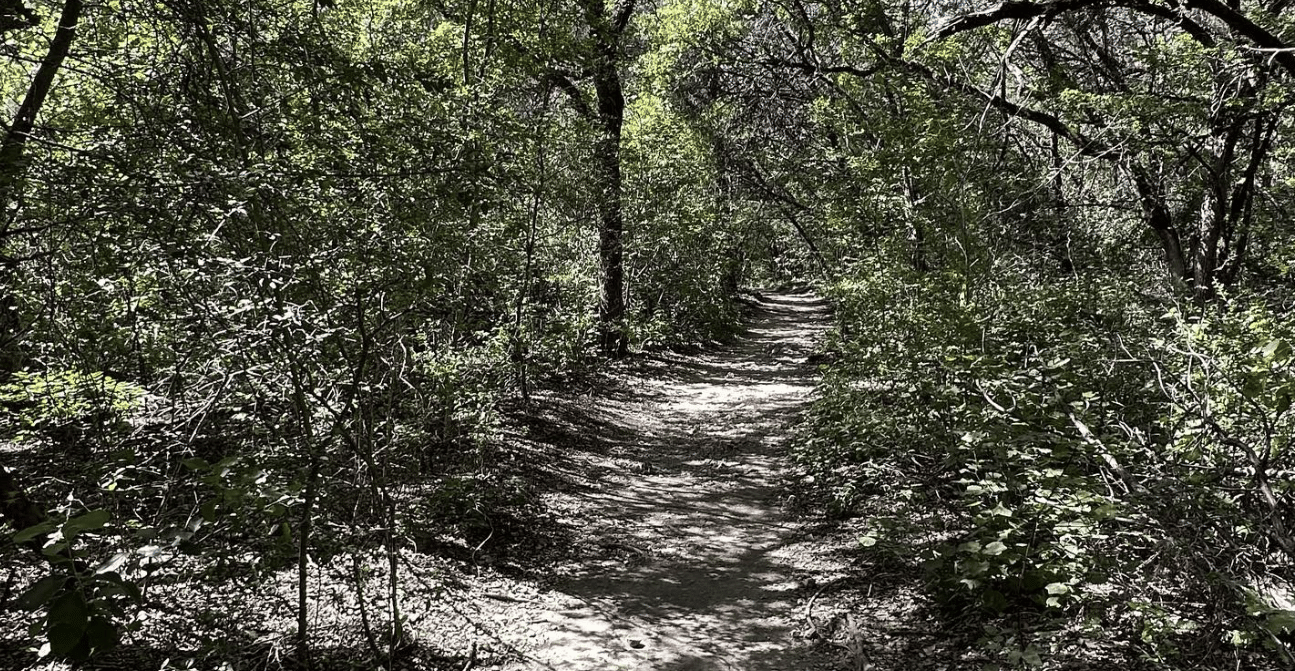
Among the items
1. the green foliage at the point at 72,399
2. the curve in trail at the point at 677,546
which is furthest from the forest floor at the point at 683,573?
the green foliage at the point at 72,399

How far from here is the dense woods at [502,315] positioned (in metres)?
3.24

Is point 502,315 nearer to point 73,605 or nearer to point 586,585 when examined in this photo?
point 586,585

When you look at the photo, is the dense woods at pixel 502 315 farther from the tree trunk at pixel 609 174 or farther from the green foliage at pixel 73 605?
the tree trunk at pixel 609 174

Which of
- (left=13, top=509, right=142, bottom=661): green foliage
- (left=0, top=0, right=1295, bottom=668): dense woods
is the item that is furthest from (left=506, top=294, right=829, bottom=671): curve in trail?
(left=13, top=509, right=142, bottom=661): green foliage

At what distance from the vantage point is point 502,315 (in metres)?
9.89

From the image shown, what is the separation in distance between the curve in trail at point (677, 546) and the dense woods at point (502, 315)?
0.79m

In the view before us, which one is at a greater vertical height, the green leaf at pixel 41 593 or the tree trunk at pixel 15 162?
the tree trunk at pixel 15 162

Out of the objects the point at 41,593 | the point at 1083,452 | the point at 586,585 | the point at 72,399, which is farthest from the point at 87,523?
the point at 586,585

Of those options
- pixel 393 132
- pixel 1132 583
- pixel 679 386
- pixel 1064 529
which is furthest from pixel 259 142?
pixel 679 386

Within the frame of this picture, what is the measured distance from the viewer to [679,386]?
45.1 feet

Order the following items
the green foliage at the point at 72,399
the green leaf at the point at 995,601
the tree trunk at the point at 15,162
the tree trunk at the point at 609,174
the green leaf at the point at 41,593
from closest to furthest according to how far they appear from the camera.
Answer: the green leaf at the point at 41,593
the tree trunk at the point at 15,162
the green leaf at the point at 995,601
the green foliage at the point at 72,399
the tree trunk at the point at 609,174

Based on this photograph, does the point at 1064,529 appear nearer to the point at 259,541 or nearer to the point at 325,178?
the point at 259,541

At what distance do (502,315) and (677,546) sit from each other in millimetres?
4564

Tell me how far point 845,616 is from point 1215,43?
7650mm
